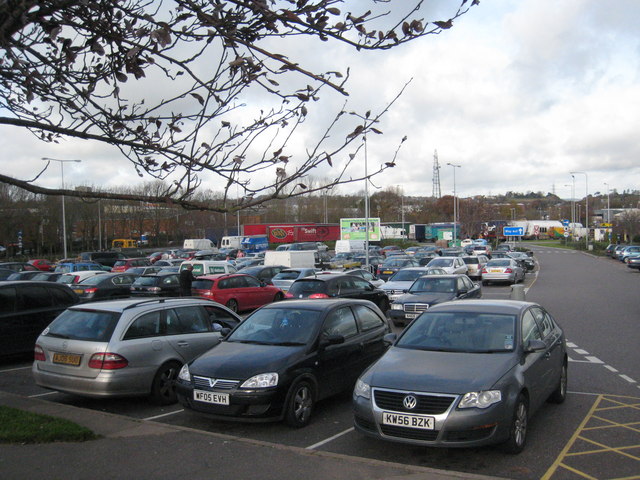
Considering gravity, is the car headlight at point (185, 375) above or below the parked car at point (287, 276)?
above

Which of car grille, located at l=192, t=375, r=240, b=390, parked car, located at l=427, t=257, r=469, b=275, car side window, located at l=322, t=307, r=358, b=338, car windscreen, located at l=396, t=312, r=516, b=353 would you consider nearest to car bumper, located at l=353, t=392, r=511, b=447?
car windscreen, located at l=396, t=312, r=516, b=353

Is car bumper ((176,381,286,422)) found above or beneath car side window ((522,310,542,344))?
beneath

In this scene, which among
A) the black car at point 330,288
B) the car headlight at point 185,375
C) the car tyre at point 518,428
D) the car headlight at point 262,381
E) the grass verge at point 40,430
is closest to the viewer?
the car tyre at point 518,428

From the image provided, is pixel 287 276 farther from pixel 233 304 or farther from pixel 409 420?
pixel 409 420

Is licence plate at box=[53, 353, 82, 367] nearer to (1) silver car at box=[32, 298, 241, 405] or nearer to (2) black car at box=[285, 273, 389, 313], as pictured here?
(1) silver car at box=[32, 298, 241, 405]

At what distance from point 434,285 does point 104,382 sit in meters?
11.2

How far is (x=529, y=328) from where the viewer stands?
23.9ft

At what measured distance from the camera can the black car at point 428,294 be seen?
1532cm

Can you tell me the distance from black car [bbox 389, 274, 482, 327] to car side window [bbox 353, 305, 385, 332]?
5.80 metres

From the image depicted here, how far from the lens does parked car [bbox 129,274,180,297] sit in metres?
20.7

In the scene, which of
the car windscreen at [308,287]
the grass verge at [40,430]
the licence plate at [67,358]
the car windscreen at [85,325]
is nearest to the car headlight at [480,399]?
the grass verge at [40,430]

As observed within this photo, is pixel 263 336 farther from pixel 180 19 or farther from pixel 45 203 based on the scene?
pixel 45 203

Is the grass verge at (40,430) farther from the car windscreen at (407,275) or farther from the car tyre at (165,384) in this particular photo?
the car windscreen at (407,275)

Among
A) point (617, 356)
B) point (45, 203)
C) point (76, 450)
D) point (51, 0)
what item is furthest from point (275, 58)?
point (45, 203)
